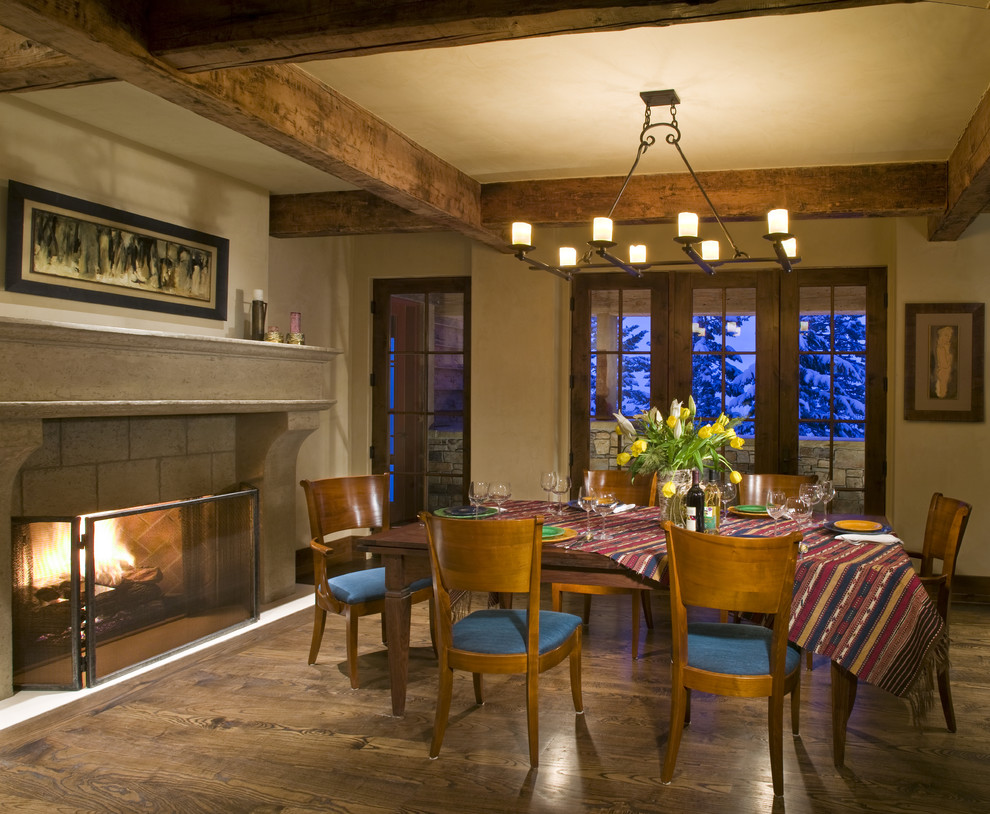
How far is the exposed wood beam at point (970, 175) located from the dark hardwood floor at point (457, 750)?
7.42 ft

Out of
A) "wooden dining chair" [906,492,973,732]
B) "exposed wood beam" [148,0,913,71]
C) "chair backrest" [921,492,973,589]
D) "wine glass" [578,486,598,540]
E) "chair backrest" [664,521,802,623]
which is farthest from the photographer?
"wine glass" [578,486,598,540]

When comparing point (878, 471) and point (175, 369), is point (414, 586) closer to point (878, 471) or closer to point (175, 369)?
point (175, 369)

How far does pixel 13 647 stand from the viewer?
346 cm

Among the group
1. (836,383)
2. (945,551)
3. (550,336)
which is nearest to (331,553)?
(945,551)

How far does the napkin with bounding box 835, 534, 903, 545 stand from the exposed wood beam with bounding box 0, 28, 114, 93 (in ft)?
10.4

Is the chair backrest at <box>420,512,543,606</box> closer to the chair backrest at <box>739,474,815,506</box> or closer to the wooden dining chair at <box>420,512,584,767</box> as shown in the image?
the wooden dining chair at <box>420,512,584,767</box>

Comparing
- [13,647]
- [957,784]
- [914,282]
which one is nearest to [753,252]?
[914,282]

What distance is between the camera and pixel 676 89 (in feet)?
11.3

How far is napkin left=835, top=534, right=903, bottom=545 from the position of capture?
3231 mm

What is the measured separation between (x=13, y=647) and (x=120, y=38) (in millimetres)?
2520

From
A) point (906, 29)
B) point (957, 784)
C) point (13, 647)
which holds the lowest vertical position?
point (957, 784)

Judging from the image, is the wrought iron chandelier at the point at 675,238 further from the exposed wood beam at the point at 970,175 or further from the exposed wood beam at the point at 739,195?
the exposed wood beam at the point at 970,175

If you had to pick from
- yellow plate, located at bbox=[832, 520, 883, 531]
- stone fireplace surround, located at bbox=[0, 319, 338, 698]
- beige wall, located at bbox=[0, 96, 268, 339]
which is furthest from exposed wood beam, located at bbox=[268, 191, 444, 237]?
yellow plate, located at bbox=[832, 520, 883, 531]

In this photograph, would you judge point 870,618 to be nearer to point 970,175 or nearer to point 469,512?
point 469,512
